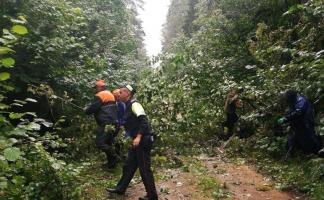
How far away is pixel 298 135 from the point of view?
8.96 m

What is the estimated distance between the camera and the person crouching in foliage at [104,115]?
9.05 metres

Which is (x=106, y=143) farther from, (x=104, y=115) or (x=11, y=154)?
(x=11, y=154)

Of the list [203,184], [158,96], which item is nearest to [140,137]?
[203,184]

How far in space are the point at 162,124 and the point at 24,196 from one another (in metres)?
6.13

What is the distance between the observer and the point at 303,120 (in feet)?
28.5

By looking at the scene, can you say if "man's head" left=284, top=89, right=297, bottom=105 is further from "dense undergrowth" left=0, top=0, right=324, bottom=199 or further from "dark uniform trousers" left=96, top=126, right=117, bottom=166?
"dark uniform trousers" left=96, top=126, right=117, bottom=166

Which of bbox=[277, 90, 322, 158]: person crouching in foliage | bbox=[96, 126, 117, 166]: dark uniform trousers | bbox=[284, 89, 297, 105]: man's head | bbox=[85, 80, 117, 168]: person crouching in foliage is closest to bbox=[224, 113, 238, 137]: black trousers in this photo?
bbox=[277, 90, 322, 158]: person crouching in foliage

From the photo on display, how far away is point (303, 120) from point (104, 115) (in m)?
4.46

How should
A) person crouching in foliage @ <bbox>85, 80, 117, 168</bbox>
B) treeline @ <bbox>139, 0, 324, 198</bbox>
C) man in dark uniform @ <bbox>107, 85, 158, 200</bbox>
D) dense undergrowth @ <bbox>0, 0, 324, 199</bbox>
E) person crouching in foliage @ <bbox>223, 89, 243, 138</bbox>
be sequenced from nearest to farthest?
dense undergrowth @ <bbox>0, 0, 324, 199</bbox> < man in dark uniform @ <bbox>107, 85, 158, 200</bbox> < treeline @ <bbox>139, 0, 324, 198</bbox> < person crouching in foliage @ <bbox>85, 80, 117, 168</bbox> < person crouching in foliage @ <bbox>223, 89, 243, 138</bbox>

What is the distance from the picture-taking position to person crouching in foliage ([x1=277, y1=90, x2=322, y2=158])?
8609mm

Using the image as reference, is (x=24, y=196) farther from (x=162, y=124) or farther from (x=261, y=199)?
(x=162, y=124)

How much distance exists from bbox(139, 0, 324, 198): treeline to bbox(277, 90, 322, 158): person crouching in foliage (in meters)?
0.31

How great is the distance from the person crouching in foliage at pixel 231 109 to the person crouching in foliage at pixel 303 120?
347 cm

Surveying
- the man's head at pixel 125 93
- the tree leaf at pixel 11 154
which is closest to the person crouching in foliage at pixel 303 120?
the man's head at pixel 125 93
